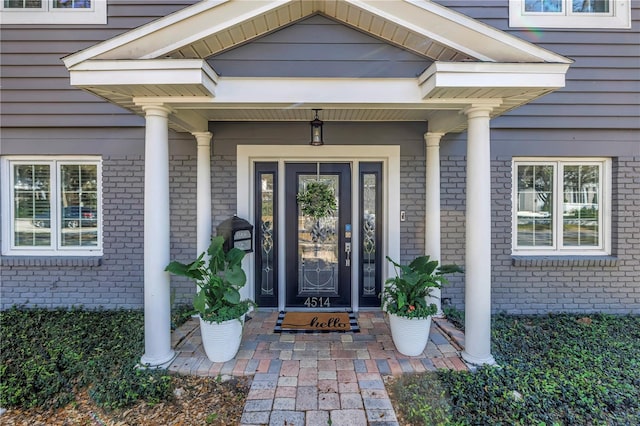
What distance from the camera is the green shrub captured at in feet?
8.81

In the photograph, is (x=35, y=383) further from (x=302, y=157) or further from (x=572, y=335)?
(x=572, y=335)

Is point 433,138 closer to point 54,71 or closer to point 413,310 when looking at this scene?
point 413,310

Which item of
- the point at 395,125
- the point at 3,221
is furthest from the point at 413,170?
the point at 3,221

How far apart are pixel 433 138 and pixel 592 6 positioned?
8.94 feet

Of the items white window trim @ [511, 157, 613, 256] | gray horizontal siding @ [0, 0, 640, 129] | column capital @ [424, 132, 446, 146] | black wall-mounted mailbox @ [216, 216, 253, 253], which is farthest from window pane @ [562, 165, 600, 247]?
black wall-mounted mailbox @ [216, 216, 253, 253]

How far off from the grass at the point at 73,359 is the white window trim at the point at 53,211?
74 cm

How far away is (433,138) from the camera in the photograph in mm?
4102

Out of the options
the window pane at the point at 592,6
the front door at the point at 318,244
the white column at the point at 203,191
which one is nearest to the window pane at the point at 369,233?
the front door at the point at 318,244

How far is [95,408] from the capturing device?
8.52 feet

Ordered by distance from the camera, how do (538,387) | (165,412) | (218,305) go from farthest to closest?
(218,305) < (538,387) < (165,412)

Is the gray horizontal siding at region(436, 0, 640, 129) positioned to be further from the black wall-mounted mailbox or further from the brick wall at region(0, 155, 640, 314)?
the black wall-mounted mailbox

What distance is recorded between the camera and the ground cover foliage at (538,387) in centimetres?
243

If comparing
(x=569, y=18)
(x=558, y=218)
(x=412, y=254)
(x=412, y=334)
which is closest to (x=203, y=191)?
(x=412, y=254)

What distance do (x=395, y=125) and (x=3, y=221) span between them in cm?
520
